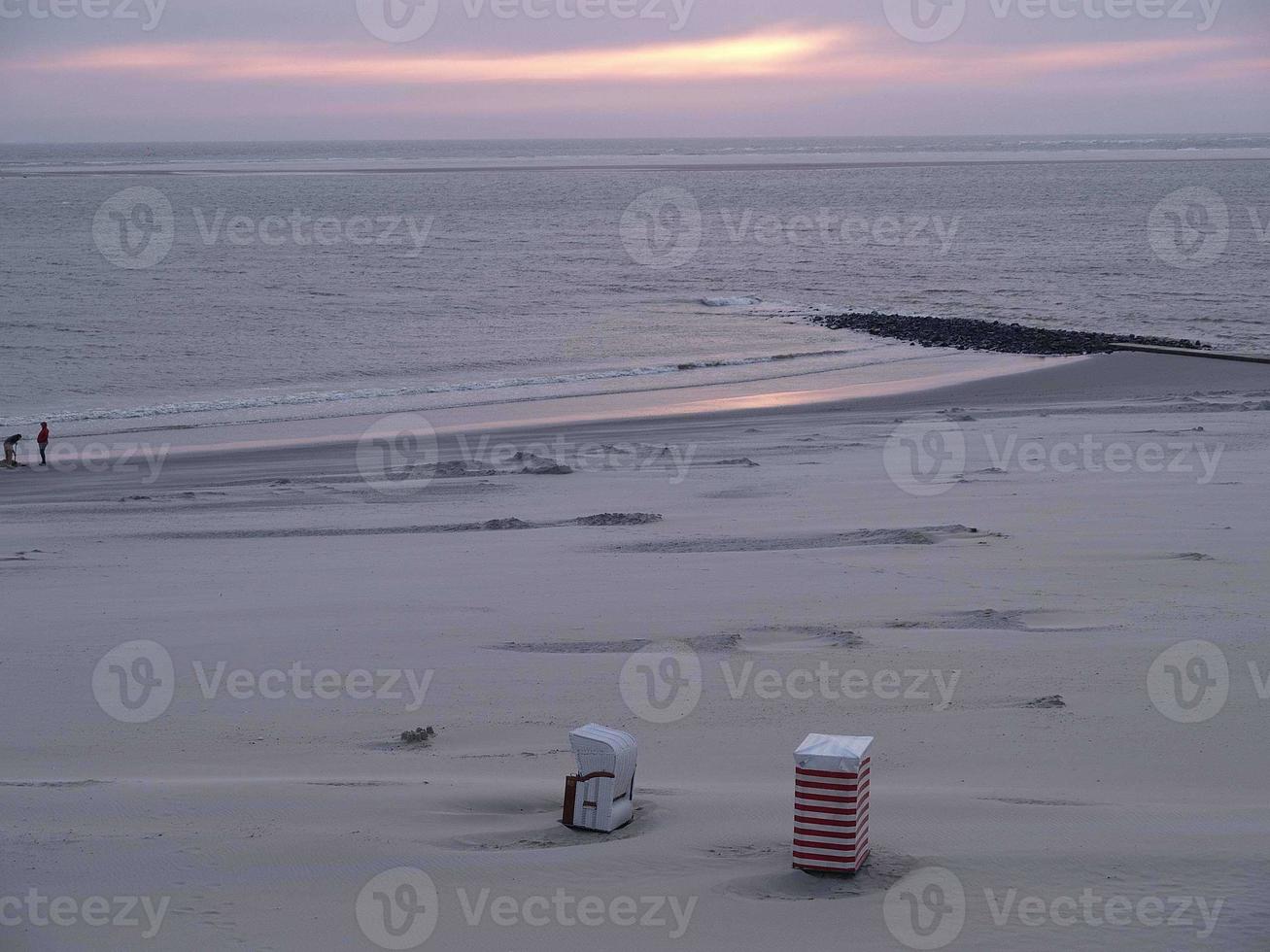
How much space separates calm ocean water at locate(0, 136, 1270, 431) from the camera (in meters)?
32.8

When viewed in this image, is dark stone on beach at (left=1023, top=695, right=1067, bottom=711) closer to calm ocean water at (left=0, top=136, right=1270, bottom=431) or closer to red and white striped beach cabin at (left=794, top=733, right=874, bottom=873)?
red and white striped beach cabin at (left=794, top=733, right=874, bottom=873)

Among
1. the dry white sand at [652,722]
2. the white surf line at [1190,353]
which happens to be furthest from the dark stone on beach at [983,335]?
the dry white sand at [652,722]

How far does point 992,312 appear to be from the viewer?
43.6 m

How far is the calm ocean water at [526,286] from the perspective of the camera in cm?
3284

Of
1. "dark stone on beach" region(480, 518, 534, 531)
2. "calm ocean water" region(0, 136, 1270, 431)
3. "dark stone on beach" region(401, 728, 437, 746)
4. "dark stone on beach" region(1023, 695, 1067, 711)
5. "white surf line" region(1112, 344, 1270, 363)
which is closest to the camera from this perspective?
"dark stone on beach" region(401, 728, 437, 746)

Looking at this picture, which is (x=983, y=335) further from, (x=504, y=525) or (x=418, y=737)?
(x=418, y=737)

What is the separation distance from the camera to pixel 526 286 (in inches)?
2105

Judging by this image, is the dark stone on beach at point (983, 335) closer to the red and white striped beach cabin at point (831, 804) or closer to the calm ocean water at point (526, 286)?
the calm ocean water at point (526, 286)

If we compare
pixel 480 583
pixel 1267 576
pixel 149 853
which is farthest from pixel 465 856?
pixel 1267 576

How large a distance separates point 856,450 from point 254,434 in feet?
40.4

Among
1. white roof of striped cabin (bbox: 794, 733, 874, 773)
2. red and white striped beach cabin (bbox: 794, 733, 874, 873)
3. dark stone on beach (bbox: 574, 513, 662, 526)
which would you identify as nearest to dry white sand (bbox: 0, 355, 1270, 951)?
red and white striped beach cabin (bbox: 794, 733, 874, 873)

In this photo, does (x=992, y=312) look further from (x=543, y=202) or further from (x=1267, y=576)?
(x=543, y=202)

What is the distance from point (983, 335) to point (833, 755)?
31.8 meters

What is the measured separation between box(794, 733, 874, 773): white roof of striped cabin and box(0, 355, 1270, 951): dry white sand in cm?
73
